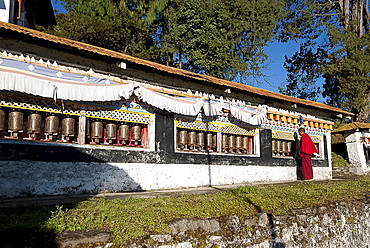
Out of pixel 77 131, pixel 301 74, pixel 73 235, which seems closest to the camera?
pixel 73 235

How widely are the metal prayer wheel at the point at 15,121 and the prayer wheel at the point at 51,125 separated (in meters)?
0.44

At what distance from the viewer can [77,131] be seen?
18.8ft

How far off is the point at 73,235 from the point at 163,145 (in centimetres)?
391

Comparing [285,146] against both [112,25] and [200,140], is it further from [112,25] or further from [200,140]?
[112,25]

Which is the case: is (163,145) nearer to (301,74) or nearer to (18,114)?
(18,114)

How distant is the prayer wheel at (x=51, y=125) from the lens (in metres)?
5.28

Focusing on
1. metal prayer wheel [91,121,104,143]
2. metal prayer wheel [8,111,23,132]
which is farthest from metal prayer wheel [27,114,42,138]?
metal prayer wheel [91,121,104,143]

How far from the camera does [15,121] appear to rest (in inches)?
195

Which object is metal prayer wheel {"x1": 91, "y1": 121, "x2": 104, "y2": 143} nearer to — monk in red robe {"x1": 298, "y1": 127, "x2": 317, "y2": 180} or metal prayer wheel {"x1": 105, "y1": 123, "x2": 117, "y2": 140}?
metal prayer wheel {"x1": 105, "y1": 123, "x2": 117, "y2": 140}

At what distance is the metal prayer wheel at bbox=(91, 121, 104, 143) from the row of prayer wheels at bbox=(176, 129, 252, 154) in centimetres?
205

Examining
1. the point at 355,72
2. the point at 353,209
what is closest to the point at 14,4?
the point at 353,209

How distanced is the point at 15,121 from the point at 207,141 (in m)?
4.52

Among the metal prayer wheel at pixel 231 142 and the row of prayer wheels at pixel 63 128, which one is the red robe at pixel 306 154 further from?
the row of prayer wheels at pixel 63 128

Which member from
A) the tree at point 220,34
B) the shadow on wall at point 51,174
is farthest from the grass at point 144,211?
the tree at point 220,34
